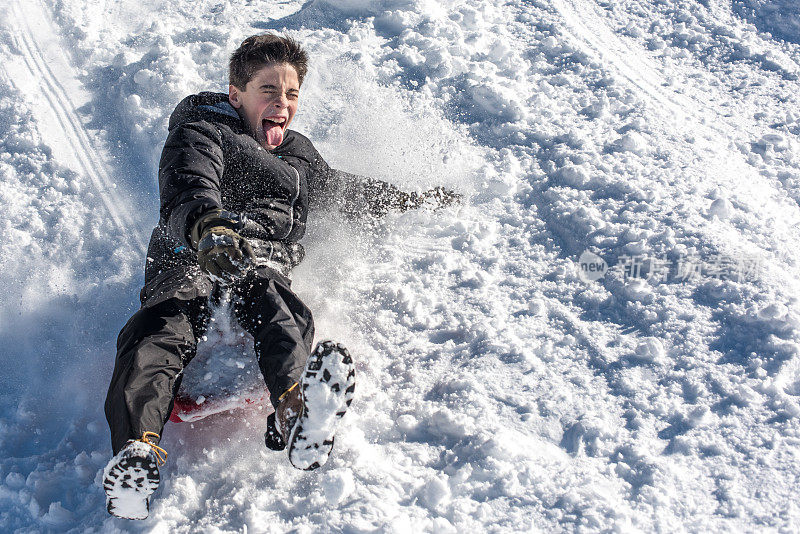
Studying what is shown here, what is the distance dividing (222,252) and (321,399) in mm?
527

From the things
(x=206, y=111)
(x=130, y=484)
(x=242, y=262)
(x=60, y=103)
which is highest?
(x=206, y=111)

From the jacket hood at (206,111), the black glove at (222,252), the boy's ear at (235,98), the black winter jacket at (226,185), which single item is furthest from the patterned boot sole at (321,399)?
the boy's ear at (235,98)

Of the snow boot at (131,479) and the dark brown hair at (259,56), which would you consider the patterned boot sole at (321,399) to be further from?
the dark brown hair at (259,56)

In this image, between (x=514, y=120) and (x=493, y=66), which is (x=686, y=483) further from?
(x=493, y=66)

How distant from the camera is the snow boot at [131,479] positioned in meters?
1.49

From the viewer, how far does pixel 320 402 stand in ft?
5.15

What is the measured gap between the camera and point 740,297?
231cm

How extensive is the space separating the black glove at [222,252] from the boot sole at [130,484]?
1.82ft

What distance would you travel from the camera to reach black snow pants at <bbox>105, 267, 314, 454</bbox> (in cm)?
165

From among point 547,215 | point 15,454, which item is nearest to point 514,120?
point 547,215

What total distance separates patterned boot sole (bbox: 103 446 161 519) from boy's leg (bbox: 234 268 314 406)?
1.32 feet

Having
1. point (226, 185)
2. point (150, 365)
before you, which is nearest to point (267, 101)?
point (226, 185)

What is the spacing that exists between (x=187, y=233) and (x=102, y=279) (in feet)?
2.95

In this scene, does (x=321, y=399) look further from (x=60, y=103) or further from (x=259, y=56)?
(x=60, y=103)
